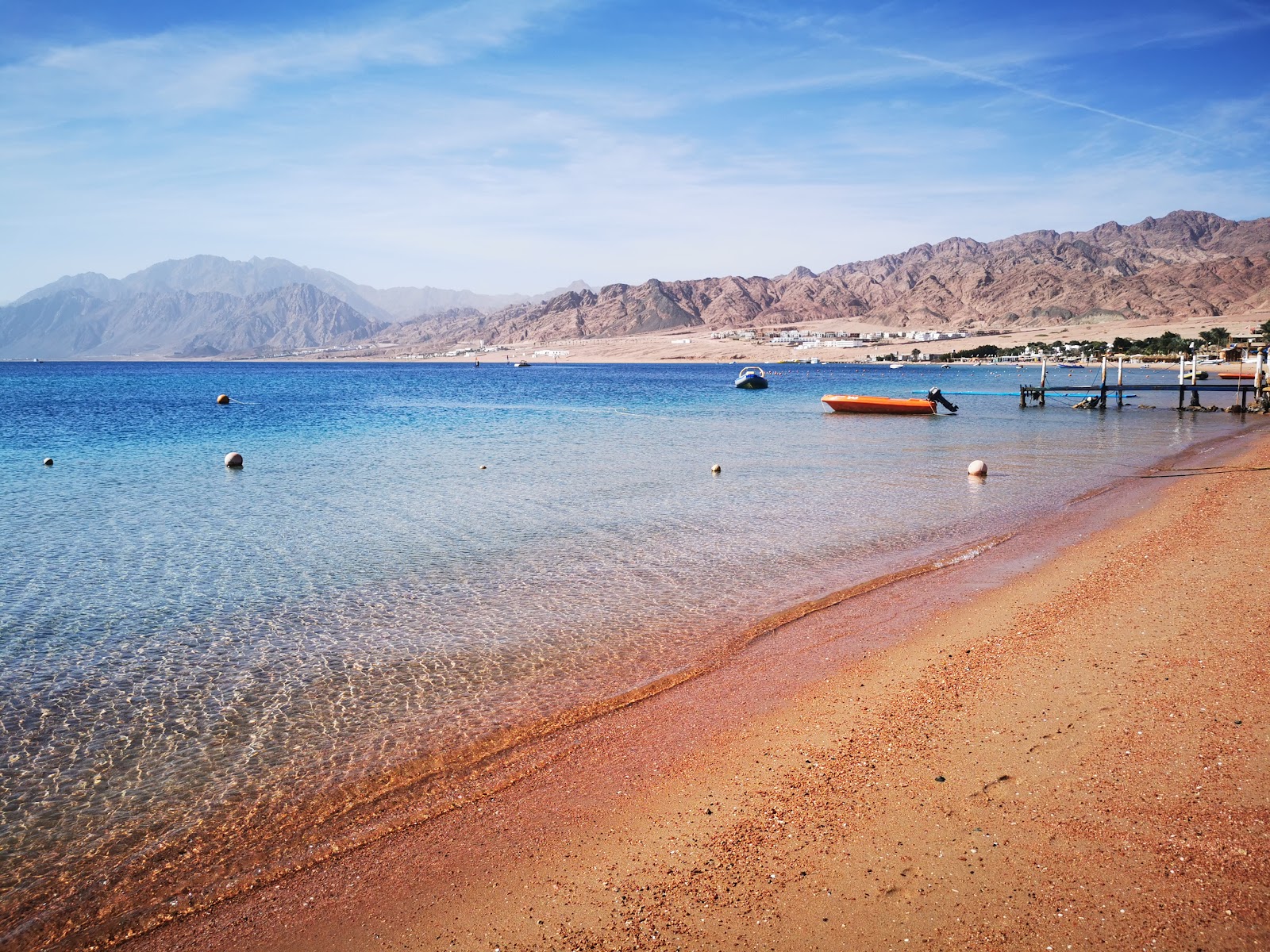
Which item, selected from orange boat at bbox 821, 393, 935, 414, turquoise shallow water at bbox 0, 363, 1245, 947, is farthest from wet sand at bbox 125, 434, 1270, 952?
orange boat at bbox 821, 393, 935, 414

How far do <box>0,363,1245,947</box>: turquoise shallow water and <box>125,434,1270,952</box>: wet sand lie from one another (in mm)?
1008

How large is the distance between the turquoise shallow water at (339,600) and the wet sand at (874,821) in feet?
3.31

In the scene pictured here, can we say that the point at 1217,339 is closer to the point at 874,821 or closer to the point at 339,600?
the point at 339,600

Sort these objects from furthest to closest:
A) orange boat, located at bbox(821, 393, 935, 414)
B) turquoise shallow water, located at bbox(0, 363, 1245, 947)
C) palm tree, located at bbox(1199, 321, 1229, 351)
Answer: palm tree, located at bbox(1199, 321, 1229, 351) < orange boat, located at bbox(821, 393, 935, 414) < turquoise shallow water, located at bbox(0, 363, 1245, 947)

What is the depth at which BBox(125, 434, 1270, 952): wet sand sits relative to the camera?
493 cm

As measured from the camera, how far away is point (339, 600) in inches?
504

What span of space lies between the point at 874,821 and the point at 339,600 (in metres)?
9.53

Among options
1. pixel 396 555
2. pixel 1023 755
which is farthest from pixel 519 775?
pixel 396 555

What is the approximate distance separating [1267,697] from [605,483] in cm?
1842

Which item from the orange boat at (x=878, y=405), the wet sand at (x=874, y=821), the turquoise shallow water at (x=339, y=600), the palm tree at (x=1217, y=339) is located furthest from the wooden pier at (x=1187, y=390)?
the palm tree at (x=1217, y=339)

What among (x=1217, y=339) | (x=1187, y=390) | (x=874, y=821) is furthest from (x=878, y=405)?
(x=1217, y=339)

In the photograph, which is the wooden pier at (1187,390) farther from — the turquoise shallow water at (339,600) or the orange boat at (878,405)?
the turquoise shallow water at (339,600)

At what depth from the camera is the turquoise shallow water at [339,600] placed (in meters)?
6.64

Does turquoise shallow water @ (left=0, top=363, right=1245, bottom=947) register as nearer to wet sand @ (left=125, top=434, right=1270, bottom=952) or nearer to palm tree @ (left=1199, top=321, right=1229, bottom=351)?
wet sand @ (left=125, top=434, right=1270, bottom=952)
